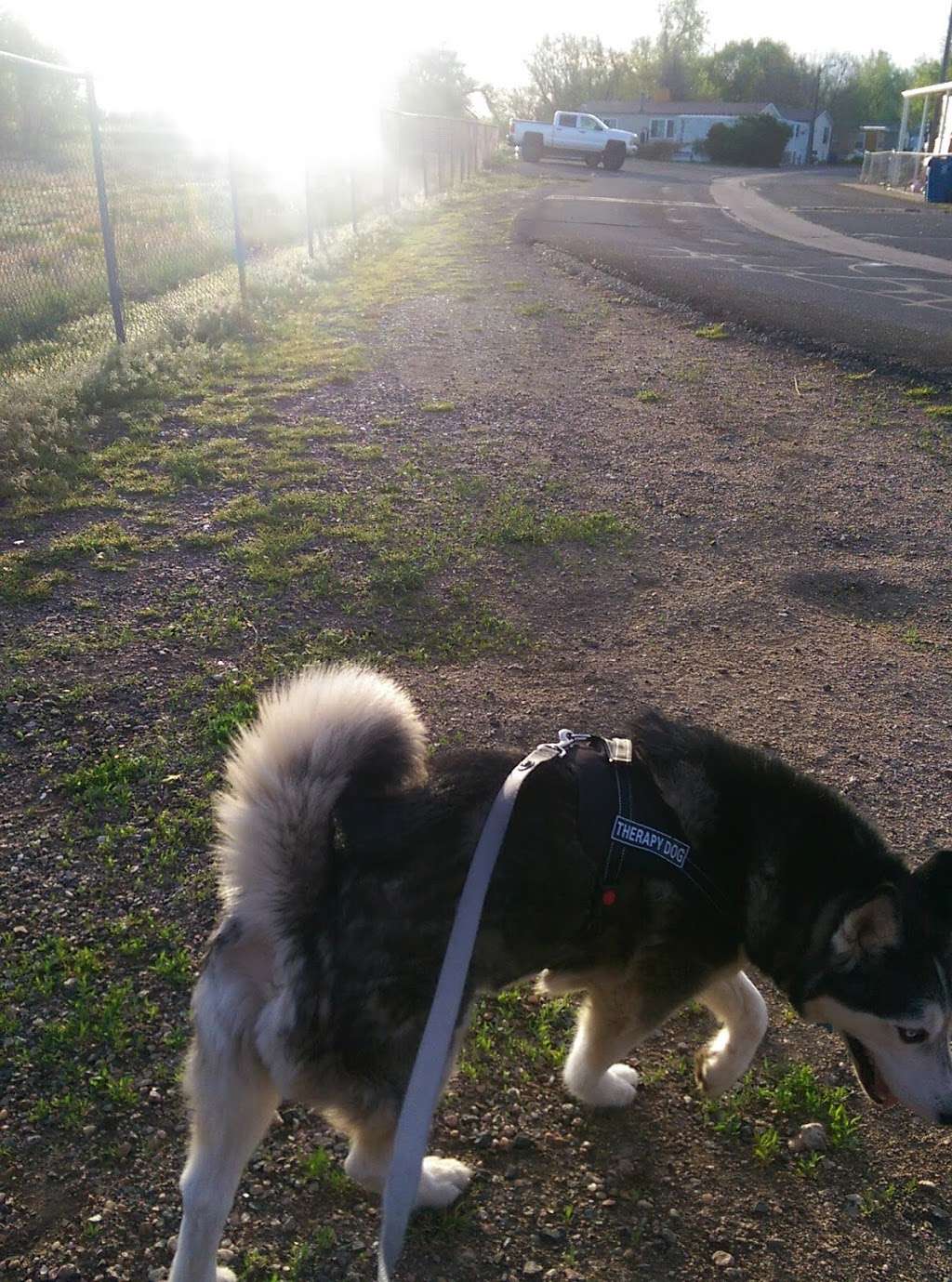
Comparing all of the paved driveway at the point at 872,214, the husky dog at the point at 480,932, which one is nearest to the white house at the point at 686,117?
the paved driveway at the point at 872,214

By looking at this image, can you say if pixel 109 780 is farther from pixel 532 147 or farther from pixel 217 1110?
pixel 532 147

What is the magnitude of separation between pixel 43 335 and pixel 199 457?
469 cm

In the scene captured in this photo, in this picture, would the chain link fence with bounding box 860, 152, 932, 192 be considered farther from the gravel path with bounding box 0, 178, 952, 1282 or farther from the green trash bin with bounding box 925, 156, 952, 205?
the gravel path with bounding box 0, 178, 952, 1282

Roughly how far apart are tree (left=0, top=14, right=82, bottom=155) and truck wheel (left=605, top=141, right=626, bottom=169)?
46.5 metres

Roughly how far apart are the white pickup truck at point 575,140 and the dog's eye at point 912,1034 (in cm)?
5585

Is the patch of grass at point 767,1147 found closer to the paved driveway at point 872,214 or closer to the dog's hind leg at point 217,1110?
the dog's hind leg at point 217,1110

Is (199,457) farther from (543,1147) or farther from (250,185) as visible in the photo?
(250,185)

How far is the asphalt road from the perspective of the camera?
37.5 ft

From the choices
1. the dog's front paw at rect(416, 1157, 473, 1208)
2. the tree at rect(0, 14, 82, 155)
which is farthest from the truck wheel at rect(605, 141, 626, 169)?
the dog's front paw at rect(416, 1157, 473, 1208)

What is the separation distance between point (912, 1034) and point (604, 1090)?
86 centimetres

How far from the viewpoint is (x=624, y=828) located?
2545mm

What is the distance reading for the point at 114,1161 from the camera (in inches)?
101

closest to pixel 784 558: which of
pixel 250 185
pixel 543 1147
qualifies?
pixel 543 1147

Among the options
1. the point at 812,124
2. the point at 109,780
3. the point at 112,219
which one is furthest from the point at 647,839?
the point at 812,124
